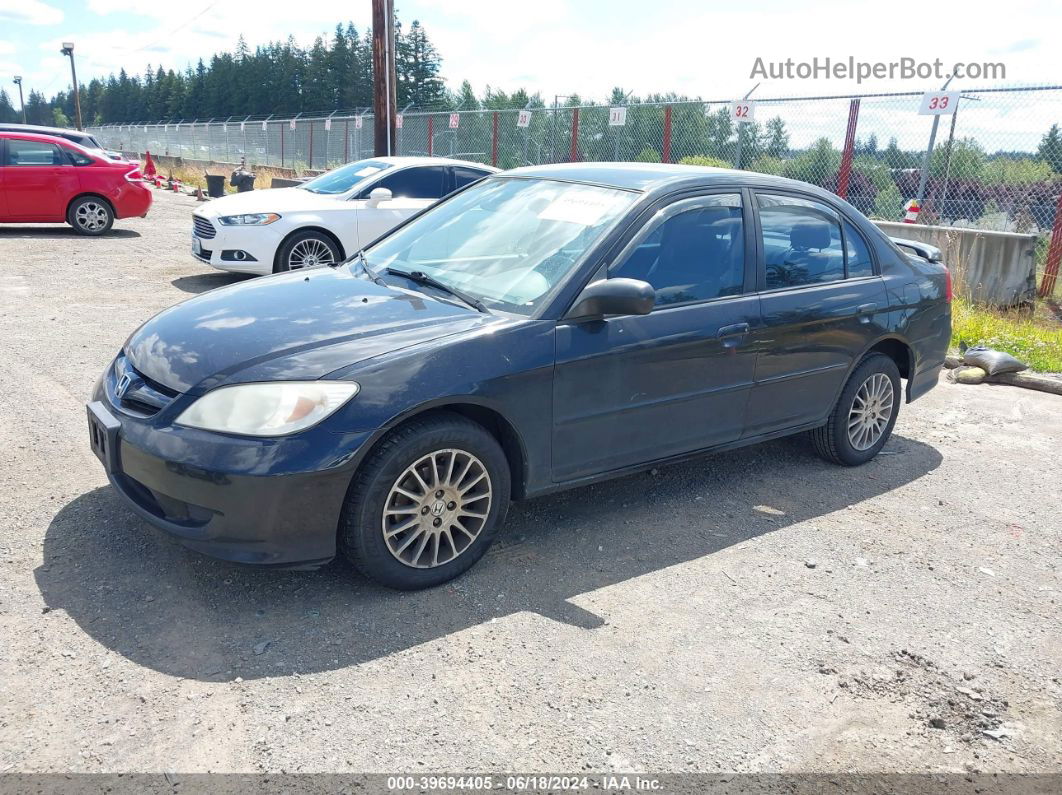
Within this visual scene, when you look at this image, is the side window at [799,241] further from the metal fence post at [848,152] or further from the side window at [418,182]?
the metal fence post at [848,152]

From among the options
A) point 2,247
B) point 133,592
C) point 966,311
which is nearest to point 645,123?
point 966,311

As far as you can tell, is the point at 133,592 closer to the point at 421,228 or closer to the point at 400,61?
the point at 421,228

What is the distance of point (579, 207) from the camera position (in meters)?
4.35

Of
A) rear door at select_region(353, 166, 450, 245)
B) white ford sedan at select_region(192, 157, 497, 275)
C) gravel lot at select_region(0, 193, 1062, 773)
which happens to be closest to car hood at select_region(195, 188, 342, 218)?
white ford sedan at select_region(192, 157, 497, 275)

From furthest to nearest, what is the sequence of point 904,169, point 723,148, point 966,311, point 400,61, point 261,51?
1. point 261,51
2. point 400,61
3. point 723,148
4. point 904,169
5. point 966,311

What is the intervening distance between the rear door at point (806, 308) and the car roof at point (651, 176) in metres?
0.12

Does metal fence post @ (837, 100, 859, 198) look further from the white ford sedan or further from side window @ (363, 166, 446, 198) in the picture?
side window @ (363, 166, 446, 198)

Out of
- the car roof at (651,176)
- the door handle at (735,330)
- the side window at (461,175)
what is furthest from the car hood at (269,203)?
the door handle at (735,330)

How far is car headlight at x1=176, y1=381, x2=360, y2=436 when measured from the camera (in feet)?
10.6

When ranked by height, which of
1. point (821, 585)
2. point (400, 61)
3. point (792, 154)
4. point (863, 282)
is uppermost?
point (400, 61)

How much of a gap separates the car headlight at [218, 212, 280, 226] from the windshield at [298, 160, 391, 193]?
981 mm

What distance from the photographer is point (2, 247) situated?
12.6 meters

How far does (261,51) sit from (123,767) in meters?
95.3

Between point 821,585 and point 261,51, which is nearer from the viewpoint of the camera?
point 821,585
